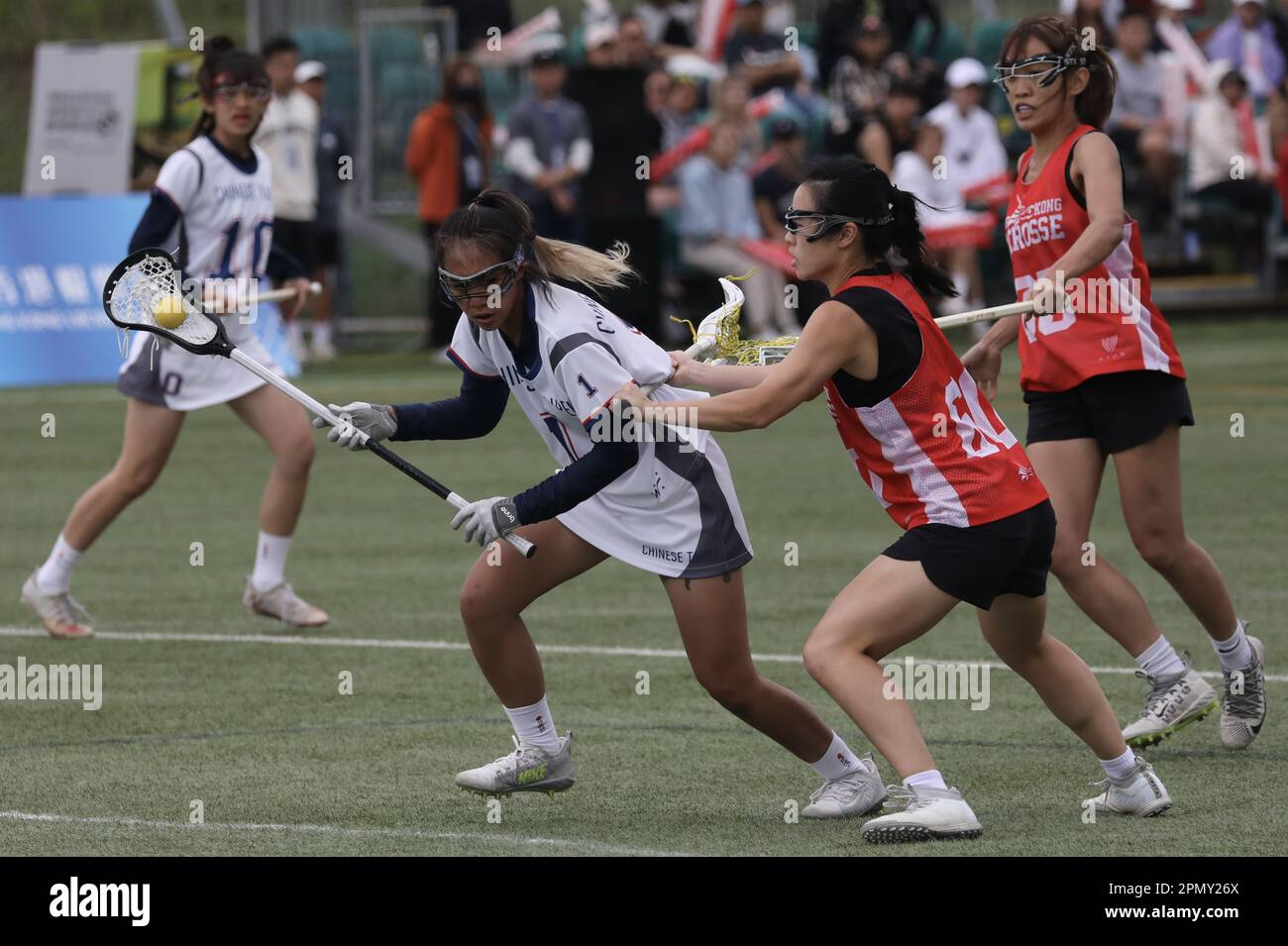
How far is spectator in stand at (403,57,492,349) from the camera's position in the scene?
2070 cm

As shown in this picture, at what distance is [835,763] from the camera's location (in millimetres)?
6445

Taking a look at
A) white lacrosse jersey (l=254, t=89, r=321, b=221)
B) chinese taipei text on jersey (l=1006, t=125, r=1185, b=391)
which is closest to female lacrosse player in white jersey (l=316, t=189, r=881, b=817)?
chinese taipei text on jersey (l=1006, t=125, r=1185, b=391)

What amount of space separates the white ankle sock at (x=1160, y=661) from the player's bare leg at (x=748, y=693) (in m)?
1.34

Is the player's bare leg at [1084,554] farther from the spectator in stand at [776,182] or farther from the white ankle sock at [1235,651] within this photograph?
the spectator in stand at [776,182]

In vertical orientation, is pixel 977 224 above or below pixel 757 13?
below

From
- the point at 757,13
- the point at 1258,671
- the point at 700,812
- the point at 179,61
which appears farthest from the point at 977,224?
the point at 700,812

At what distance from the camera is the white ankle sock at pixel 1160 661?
7.39m

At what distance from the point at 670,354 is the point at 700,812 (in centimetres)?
128

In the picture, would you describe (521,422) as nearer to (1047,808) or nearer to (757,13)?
(757,13)

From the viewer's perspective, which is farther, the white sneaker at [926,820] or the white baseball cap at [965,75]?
the white baseball cap at [965,75]

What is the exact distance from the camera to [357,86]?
23.2 meters

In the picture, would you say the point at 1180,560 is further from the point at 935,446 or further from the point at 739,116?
the point at 739,116

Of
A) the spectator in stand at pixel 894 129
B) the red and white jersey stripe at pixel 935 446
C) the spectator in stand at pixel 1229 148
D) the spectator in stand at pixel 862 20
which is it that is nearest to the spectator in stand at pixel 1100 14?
the spectator in stand at pixel 1229 148
